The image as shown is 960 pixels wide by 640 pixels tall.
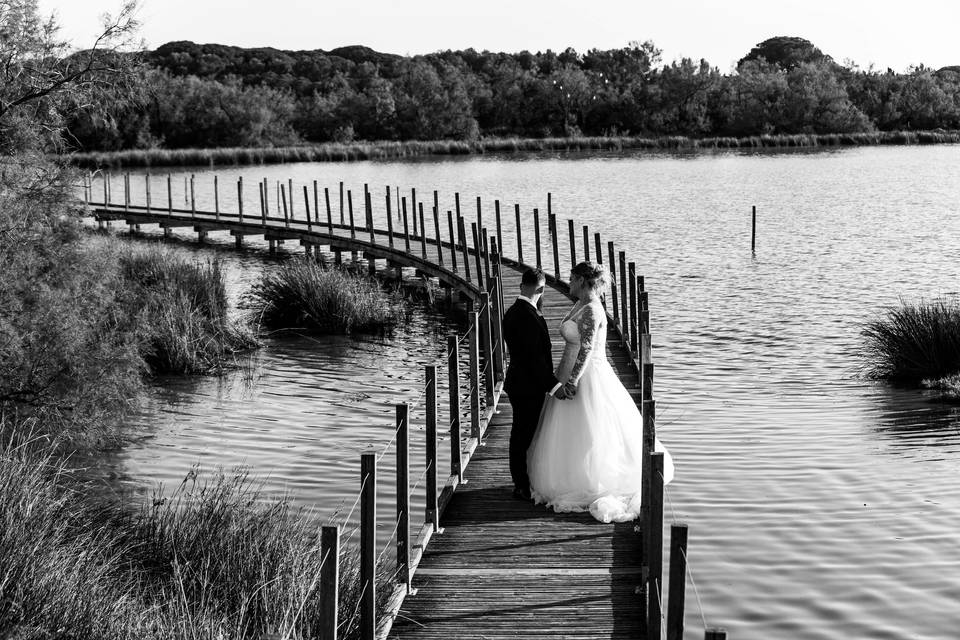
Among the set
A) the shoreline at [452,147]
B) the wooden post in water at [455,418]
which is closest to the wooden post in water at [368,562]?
the wooden post in water at [455,418]

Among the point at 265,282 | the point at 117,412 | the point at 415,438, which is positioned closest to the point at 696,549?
the point at 415,438

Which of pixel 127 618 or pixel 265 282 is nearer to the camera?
pixel 127 618

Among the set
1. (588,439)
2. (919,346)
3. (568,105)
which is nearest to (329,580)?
(588,439)

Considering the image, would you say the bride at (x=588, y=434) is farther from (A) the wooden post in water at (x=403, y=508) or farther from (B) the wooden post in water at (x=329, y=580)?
(B) the wooden post in water at (x=329, y=580)

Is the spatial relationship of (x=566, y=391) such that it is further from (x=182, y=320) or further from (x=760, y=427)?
(x=182, y=320)

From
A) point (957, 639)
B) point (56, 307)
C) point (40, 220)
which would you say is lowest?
point (957, 639)

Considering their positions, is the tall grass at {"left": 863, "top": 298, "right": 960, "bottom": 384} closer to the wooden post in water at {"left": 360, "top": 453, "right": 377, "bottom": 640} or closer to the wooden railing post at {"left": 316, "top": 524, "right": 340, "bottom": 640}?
the wooden post in water at {"left": 360, "top": 453, "right": 377, "bottom": 640}

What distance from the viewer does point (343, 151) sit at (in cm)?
7612

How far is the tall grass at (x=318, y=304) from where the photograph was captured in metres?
21.2

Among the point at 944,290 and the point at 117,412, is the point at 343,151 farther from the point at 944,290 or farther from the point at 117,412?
the point at 117,412

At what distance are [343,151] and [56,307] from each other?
64.4 m

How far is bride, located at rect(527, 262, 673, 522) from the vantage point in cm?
857

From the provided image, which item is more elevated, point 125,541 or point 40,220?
point 40,220

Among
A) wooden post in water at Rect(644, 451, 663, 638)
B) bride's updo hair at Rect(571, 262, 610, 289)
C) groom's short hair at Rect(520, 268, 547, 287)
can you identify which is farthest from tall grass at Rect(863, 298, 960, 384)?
wooden post in water at Rect(644, 451, 663, 638)
